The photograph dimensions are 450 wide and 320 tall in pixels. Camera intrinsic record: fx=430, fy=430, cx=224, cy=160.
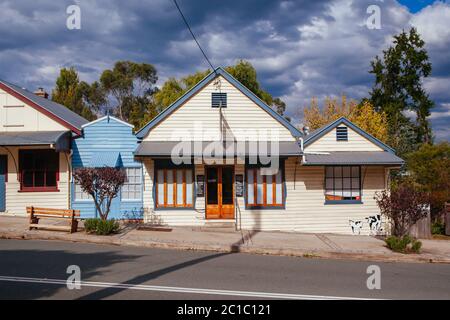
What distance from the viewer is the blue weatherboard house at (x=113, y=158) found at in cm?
1584

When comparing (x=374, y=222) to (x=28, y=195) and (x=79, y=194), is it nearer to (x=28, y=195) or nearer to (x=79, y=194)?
(x=79, y=194)

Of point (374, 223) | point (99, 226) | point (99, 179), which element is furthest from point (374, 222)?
point (99, 179)

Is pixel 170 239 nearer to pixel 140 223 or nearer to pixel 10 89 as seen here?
pixel 140 223

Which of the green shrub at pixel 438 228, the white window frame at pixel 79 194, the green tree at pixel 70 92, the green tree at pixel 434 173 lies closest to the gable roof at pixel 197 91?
the white window frame at pixel 79 194

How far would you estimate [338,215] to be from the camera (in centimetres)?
1558

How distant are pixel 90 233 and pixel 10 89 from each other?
273 inches

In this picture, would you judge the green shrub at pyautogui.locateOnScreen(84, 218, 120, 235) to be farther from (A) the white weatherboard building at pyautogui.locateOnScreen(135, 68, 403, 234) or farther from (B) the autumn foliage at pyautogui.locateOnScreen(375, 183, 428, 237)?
(B) the autumn foliage at pyautogui.locateOnScreen(375, 183, 428, 237)

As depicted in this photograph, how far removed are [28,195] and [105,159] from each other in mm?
3248

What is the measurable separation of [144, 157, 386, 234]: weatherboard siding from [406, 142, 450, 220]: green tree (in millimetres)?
2553

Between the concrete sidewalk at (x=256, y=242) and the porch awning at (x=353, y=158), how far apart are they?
2.54 metres

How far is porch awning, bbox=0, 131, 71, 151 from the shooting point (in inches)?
583

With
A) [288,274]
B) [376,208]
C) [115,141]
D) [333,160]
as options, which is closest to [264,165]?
[333,160]

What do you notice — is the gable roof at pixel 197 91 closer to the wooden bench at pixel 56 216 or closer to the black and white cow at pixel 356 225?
the black and white cow at pixel 356 225

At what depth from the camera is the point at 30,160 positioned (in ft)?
53.1
